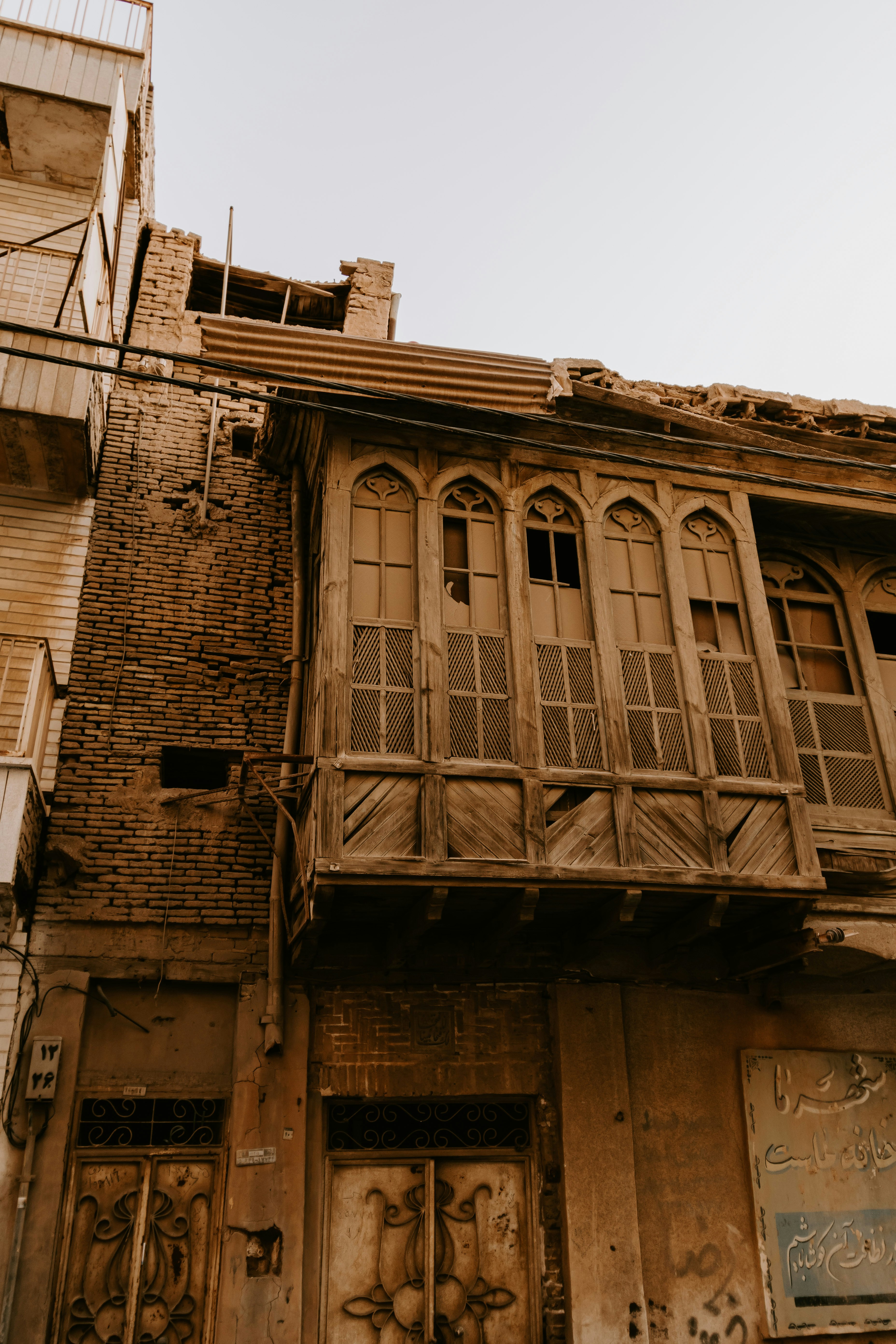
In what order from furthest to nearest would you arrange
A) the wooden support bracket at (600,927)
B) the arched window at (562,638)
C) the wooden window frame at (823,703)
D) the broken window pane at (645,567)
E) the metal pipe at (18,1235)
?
the wooden window frame at (823,703)
the broken window pane at (645,567)
the arched window at (562,638)
the wooden support bracket at (600,927)
the metal pipe at (18,1235)

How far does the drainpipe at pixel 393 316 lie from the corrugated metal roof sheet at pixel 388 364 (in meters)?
4.11

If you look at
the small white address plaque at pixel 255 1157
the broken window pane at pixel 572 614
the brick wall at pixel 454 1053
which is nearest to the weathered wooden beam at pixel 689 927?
the brick wall at pixel 454 1053

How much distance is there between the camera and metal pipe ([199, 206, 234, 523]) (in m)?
9.64

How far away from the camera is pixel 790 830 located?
7703 millimetres

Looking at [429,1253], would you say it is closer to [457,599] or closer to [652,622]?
[457,599]

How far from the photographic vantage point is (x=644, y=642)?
832 centimetres

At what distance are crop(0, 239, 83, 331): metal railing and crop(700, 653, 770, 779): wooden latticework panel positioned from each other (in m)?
6.44

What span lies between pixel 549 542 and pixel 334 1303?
242 inches

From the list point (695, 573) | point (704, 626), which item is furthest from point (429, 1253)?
point (695, 573)

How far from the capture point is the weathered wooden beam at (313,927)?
22.1 ft

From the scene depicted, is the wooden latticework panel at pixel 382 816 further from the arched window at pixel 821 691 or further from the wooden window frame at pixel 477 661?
the arched window at pixel 821 691

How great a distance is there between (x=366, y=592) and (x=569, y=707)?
6.10ft

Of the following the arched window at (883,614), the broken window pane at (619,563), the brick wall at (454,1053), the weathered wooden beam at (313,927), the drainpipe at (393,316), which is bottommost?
the brick wall at (454,1053)

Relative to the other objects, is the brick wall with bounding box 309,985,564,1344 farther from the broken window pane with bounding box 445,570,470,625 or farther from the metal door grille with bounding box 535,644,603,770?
the broken window pane with bounding box 445,570,470,625
